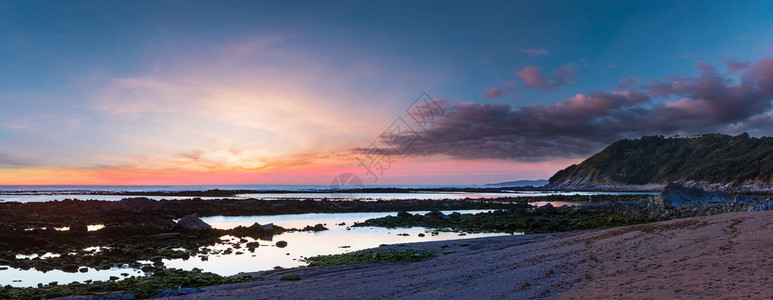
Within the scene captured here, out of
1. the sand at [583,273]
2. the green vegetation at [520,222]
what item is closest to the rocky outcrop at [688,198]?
the green vegetation at [520,222]

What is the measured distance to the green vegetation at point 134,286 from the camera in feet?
38.6

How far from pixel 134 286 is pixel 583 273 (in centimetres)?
1397

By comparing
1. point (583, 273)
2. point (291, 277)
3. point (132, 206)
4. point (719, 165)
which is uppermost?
point (719, 165)

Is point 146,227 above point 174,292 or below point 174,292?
above

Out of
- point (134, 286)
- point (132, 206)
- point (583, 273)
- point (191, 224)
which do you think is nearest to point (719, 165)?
point (583, 273)

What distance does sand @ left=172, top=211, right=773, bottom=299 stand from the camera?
392 inches

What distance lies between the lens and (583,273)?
1272cm

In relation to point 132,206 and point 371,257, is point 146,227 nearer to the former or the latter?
point 132,206

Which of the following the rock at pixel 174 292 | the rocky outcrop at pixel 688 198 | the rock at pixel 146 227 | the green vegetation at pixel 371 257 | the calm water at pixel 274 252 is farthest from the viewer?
the rocky outcrop at pixel 688 198

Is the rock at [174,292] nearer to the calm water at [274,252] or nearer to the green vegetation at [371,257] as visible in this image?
the calm water at [274,252]

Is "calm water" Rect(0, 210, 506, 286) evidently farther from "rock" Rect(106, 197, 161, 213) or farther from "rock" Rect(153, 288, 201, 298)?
"rock" Rect(106, 197, 161, 213)

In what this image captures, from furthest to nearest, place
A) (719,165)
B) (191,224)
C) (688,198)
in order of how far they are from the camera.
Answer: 1. (719,165)
2. (688,198)
3. (191,224)

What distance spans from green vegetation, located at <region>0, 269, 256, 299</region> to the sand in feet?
4.09

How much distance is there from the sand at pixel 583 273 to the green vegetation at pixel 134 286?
1245 millimetres
